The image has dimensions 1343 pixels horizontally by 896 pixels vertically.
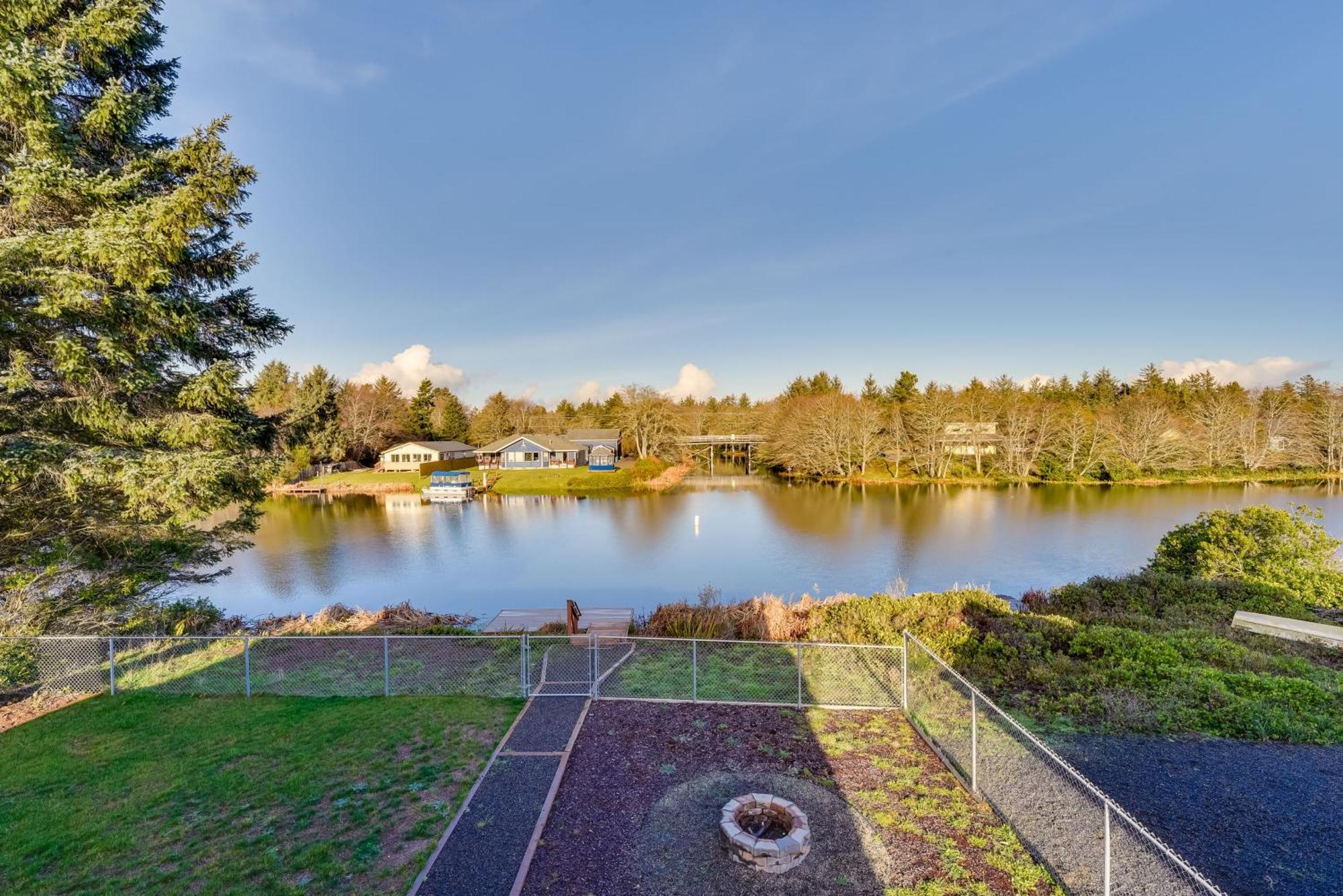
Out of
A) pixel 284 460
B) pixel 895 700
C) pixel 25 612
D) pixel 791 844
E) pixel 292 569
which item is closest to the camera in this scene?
pixel 791 844

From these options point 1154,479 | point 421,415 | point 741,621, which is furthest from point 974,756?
point 421,415

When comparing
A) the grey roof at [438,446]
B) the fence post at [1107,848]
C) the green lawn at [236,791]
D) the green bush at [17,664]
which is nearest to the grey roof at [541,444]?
the grey roof at [438,446]

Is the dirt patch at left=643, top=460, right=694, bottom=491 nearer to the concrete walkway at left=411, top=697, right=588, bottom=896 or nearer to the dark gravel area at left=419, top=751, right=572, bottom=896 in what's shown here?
the concrete walkway at left=411, top=697, right=588, bottom=896

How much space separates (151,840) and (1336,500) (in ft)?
178

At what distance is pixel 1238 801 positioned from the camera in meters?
5.99

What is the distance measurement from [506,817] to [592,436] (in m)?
57.2

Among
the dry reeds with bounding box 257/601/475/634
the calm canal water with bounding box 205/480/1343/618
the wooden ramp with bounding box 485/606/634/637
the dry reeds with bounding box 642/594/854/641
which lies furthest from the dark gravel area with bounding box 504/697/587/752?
the calm canal water with bounding box 205/480/1343/618

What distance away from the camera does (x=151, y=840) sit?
17.7 feet

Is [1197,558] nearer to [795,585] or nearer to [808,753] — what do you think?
[795,585]

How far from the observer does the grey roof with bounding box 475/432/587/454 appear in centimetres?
5709

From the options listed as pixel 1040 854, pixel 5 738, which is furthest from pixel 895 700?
pixel 5 738

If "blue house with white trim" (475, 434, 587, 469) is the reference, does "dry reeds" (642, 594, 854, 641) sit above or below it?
below

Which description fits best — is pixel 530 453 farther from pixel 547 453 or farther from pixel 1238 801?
pixel 1238 801

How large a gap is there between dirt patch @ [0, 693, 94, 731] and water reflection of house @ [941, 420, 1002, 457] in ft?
175
